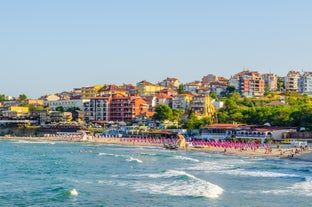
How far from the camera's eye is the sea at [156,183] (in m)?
30.9

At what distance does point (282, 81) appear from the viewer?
162 m

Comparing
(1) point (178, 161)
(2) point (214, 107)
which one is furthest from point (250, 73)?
(1) point (178, 161)

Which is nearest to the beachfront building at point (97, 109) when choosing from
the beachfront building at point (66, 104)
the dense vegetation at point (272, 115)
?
the beachfront building at point (66, 104)

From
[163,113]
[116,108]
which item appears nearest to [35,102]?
[116,108]

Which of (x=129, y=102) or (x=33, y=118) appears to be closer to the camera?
(x=129, y=102)

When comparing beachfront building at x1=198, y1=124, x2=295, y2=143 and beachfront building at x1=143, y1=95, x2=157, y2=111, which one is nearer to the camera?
beachfront building at x1=198, y1=124, x2=295, y2=143

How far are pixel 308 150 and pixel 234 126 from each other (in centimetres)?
2201

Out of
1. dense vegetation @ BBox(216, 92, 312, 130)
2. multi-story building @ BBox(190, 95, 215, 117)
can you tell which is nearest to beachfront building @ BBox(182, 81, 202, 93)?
multi-story building @ BBox(190, 95, 215, 117)

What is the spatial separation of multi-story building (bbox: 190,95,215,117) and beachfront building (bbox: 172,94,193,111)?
15.4ft

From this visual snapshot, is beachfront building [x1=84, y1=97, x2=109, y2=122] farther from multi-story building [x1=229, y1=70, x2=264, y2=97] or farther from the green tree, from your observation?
multi-story building [x1=229, y1=70, x2=264, y2=97]

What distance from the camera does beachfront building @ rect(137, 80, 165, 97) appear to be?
152750 millimetres

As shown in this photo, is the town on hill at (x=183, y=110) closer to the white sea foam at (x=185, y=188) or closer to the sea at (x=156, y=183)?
the sea at (x=156, y=183)

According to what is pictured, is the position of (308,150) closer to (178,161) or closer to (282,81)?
(178,161)

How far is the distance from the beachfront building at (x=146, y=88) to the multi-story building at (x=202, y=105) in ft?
98.3
